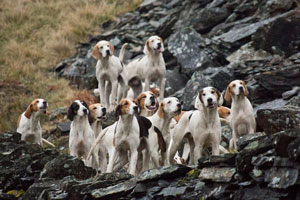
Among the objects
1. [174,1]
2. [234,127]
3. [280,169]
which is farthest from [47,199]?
[174,1]

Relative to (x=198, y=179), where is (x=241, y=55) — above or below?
above

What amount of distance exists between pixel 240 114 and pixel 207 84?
12.9 feet

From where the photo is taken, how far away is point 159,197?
28.2 feet

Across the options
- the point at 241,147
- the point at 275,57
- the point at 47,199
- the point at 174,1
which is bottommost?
the point at 47,199

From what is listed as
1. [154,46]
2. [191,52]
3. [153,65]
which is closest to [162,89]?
[153,65]

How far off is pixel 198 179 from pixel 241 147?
73cm

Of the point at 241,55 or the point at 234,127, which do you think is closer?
the point at 234,127

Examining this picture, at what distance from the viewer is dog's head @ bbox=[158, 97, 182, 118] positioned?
1197 centimetres

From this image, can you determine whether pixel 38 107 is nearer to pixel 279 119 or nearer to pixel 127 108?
pixel 127 108

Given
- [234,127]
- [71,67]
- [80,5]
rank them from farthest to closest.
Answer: [80,5] → [71,67] → [234,127]

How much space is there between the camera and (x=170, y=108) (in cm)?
1203

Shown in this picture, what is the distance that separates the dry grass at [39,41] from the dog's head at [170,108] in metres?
9.04

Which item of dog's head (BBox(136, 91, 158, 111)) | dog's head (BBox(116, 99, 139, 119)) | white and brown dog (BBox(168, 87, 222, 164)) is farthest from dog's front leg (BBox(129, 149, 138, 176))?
dog's head (BBox(136, 91, 158, 111))

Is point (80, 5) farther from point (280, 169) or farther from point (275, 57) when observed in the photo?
point (280, 169)
